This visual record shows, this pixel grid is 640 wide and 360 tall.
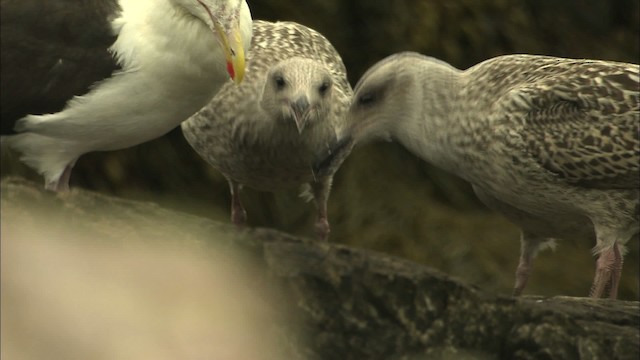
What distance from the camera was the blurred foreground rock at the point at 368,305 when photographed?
5043mm

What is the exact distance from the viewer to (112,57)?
20.9 ft

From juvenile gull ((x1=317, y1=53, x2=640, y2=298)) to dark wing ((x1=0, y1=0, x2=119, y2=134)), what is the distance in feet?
5.50

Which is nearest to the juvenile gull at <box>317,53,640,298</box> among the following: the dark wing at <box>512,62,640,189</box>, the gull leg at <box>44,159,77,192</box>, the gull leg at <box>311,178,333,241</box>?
the dark wing at <box>512,62,640,189</box>

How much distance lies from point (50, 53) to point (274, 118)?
1560mm

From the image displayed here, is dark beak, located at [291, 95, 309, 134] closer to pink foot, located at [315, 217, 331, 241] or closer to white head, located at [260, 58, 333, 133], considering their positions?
white head, located at [260, 58, 333, 133]

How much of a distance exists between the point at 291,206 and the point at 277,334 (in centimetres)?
594

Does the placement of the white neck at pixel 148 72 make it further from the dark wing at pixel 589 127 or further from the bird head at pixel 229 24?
the dark wing at pixel 589 127

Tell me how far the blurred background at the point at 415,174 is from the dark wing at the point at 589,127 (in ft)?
10.6

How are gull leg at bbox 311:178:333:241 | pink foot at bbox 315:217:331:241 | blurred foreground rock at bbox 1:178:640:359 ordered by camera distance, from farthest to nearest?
pink foot at bbox 315:217:331:241 < gull leg at bbox 311:178:333:241 < blurred foreground rock at bbox 1:178:640:359

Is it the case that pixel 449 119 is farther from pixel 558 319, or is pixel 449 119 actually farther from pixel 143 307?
pixel 143 307

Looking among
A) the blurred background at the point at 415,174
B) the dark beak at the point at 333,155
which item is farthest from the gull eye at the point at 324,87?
the blurred background at the point at 415,174

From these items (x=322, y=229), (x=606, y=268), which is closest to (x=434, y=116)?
(x=606, y=268)

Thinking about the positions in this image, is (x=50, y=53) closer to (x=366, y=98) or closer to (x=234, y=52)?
(x=234, y=52)

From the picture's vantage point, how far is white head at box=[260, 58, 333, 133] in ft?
24.1
